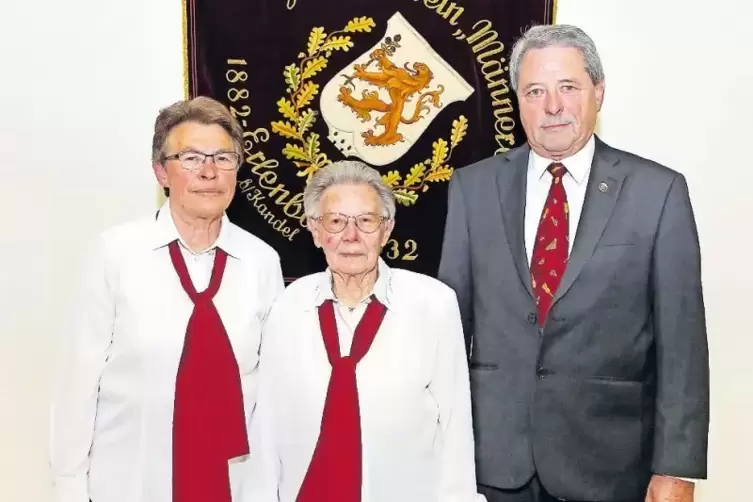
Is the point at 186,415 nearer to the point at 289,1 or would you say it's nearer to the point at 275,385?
the point at 275,385

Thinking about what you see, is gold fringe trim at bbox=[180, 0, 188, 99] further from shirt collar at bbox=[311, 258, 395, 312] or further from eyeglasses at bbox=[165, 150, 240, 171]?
shirt collar at bbox=[311, 258, 395, 312]

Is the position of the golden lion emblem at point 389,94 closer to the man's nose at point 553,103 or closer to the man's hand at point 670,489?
the man's nose at point 553,103

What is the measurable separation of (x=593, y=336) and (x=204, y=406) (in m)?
1.04

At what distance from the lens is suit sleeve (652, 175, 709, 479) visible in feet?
6.33

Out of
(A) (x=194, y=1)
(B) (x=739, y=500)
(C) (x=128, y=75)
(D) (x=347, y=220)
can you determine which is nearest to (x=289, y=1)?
(A) (x=194, y=1)

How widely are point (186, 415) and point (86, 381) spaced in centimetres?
29

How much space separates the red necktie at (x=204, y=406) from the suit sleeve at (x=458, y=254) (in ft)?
2.08

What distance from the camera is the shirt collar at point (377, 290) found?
2.00 m

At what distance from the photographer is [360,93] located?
2.79m

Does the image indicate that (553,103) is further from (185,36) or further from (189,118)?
(185,36)

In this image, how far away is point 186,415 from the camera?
2057 mm

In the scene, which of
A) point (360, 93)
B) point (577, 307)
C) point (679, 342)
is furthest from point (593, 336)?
point (360, 93)

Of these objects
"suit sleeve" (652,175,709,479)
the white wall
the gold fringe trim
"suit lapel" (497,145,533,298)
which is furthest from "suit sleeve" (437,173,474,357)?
the gold fringe trim

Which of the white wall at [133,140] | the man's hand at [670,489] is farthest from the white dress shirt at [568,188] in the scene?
the white wall at [133,140]
